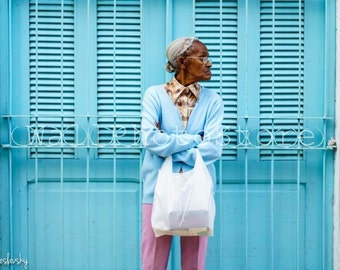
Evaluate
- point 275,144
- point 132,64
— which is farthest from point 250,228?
point 132,64

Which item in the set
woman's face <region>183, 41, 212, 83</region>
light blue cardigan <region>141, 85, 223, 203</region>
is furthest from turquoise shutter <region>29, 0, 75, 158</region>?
woman's face <region>183, 41, 212, 83</region>

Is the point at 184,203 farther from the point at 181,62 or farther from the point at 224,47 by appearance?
the point at 224,47

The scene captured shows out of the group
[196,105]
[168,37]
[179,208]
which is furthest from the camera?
[168,37]

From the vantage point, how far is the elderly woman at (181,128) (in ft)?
10.4

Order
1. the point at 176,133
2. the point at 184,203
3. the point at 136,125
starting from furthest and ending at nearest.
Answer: the point at 136,125, the point at 176,133, the point at 184,203

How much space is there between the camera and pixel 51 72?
382 centimetres

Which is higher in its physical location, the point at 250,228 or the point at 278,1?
the point at 278,1

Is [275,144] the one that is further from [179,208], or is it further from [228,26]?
[179,208]

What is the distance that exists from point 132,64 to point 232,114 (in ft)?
2.11

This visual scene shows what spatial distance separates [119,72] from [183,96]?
63 centimetres

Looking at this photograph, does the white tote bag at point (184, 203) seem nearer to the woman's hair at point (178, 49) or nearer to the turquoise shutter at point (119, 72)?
the woman's hair at point (178, 49)

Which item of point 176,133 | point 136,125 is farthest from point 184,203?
point 136,125

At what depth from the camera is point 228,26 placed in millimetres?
3848

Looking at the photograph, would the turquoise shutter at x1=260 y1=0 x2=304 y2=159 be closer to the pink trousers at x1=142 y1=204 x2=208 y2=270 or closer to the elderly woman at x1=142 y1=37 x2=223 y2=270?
the elderly woman at x1=142 y1=37 x2=223 y2=270
